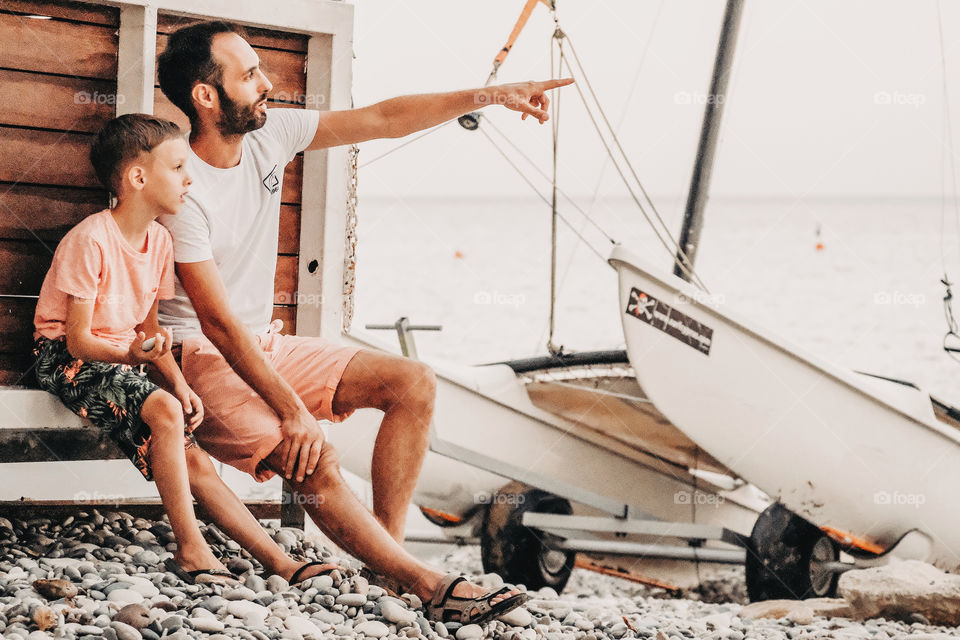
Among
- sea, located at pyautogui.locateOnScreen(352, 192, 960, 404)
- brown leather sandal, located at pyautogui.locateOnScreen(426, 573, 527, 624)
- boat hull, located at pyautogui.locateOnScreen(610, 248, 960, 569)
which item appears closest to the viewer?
brown leather sandal, located at pyautogui.locateOnScreen(426, 573, 527, 624)

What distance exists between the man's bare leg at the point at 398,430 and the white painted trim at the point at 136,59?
1.20 metres

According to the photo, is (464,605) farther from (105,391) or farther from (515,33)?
(515,33)

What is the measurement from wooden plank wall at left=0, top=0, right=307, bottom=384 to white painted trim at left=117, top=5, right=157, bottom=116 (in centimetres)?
4

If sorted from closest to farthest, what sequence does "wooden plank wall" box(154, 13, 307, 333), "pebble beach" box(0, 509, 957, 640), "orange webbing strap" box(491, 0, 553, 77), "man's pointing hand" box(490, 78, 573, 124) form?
"pebble beach" box(0, 509, 957, 640), "man's pointing hand" box(490, 78, 573, 124), "wooden plank wall" box(154, 13, 307, 333), "orange webbing strap" box(491, 0, 553, 77)

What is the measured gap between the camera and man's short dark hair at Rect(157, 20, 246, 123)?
3025 mm

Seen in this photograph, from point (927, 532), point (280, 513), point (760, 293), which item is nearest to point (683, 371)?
point (927, 532)

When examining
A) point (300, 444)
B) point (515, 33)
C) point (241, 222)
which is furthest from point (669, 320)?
point (300, 444)

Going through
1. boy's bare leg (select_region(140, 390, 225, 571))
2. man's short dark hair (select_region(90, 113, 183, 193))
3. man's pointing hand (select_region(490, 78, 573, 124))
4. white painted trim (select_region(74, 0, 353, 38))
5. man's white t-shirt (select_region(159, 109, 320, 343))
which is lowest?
boy's bare leg (select_region(140, 390, 225, 571))

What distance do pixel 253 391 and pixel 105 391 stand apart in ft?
1.28

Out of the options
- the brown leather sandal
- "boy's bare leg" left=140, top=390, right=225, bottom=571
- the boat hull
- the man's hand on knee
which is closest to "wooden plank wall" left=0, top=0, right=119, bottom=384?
"boy's bare leg" left=140, top=390, right=225, bottom=571

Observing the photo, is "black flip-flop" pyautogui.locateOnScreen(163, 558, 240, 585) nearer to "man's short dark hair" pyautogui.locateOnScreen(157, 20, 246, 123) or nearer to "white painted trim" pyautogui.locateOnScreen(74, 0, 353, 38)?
"man's short dark hair" pyautogui.locateOnScreen(157, 20, 246, 123)

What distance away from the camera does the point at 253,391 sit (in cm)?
288

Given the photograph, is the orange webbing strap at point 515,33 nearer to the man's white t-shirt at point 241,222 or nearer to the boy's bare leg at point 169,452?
the man's white t-shirt at point 241,222

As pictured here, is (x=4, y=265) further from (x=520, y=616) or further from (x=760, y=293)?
(x=760, y=293)
